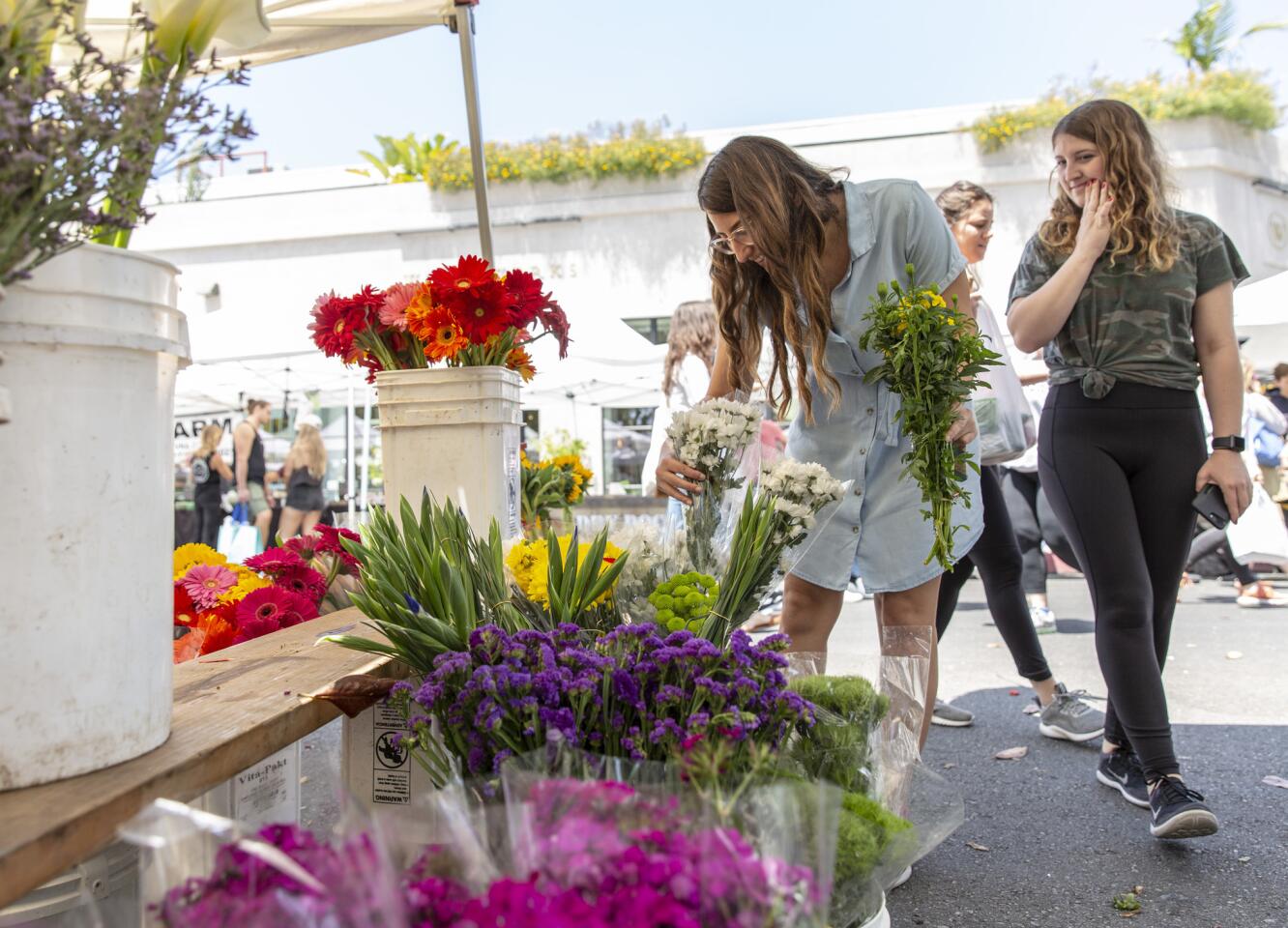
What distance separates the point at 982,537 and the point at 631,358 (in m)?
6.82

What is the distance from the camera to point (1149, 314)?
2.96 meters

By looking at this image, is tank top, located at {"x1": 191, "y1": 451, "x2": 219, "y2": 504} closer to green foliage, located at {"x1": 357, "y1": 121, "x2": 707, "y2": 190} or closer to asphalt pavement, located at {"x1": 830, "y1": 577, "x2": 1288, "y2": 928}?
green foliage, located at {"x1": 357, "y1": 121, "x2": 707, "y2": 190}

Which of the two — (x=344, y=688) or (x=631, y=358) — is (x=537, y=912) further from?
(x=631, y=358)

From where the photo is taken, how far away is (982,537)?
3824 millimetres

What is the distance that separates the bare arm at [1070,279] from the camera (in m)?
2.93

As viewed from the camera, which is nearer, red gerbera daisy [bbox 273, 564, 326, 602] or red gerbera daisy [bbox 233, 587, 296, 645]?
red gerbera daisy [bbox 233, 587, 296, 645]

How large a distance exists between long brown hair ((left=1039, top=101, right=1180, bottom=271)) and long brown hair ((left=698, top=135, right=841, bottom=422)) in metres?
0.88

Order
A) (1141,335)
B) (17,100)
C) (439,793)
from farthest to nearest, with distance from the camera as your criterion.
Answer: (1141,335) → (439,793) → (17,100)

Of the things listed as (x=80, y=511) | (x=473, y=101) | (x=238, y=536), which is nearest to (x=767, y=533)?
(x=80, y=511)

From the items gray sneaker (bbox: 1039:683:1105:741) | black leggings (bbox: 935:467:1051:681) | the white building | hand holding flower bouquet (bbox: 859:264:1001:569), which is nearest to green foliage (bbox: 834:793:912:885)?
hand holding flower bouquet (bbox: 859:264:1001:569)

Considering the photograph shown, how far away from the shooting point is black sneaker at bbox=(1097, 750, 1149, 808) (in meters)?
3.11

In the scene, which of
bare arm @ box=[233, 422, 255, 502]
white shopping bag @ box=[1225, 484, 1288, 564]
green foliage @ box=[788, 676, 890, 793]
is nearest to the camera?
green foliage @ box=[788, 676, 890, 793]

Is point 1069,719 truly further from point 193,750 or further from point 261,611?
point 193,750

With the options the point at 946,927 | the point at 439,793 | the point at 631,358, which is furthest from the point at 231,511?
the point at 439,793
